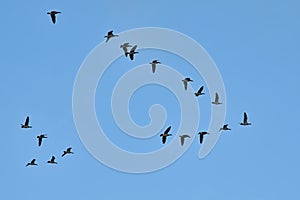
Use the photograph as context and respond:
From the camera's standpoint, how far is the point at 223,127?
404 inches

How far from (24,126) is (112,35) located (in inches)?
72.8

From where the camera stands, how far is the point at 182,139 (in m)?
10.5

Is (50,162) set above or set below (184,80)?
below

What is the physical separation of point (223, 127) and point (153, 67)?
142cm

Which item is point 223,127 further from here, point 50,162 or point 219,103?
point 50,162

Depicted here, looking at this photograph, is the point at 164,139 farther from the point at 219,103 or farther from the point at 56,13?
the point at 56,13

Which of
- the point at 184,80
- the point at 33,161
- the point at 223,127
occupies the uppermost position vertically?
the point at 184,80

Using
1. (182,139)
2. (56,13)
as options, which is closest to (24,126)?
(56,13)

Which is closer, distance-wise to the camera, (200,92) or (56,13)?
(56,13)

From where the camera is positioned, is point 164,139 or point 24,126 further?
point 164,139

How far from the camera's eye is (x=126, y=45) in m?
Result: 10.1

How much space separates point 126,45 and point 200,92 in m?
1.40

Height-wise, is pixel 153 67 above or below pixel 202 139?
above

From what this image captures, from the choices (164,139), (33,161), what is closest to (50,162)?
(33,161)
